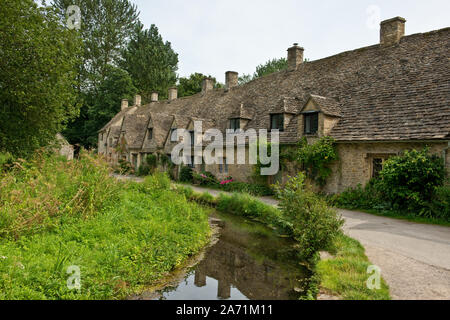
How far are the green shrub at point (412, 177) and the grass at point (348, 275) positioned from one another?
538 centimetres

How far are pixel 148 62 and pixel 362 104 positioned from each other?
43786 millimetres

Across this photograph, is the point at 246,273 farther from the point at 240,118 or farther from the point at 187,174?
the point at 187,174

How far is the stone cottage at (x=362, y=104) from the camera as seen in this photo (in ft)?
43.7

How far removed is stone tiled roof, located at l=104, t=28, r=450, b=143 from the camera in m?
13.3

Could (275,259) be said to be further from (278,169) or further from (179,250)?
(278,169)

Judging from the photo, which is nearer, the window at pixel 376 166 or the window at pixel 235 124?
the window at pixel 376 166

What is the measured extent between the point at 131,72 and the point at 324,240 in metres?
51.5

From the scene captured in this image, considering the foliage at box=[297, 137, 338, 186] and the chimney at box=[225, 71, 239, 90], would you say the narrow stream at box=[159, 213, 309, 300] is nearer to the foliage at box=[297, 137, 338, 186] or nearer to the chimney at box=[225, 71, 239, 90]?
the foliage at box=[297, 137, 338, 186]

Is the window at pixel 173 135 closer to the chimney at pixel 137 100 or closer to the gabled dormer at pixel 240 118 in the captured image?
the gabled dormer at pixel 240 118

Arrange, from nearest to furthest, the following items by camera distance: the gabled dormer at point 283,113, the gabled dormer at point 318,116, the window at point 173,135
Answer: the gabled dormer at point 318,116, the gabled dormer at point 283,113, the window at point 173,135

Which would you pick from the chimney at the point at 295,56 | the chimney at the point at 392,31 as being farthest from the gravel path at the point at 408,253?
the chimney at the point at 295,56

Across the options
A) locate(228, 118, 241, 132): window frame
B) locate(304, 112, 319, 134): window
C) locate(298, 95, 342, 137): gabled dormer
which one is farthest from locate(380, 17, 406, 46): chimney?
locate(228, 118, 241, 132): window frame

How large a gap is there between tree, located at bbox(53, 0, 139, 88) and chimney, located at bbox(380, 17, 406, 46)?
4310 centimetres

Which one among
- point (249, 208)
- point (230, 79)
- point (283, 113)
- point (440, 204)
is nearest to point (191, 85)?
point (230, 79)
